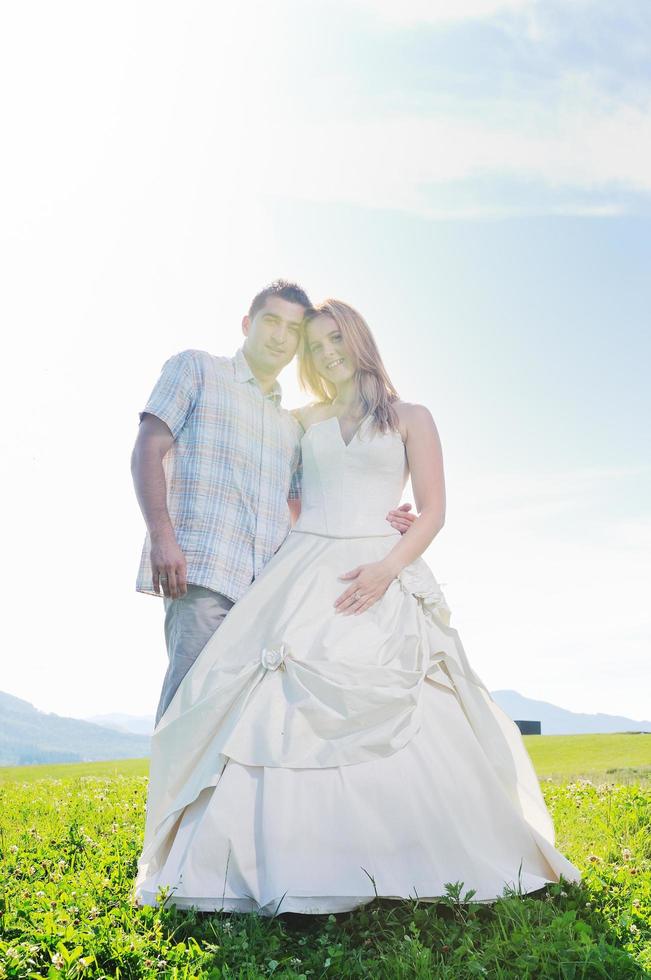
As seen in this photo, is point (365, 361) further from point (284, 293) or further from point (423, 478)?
point (423, 478)

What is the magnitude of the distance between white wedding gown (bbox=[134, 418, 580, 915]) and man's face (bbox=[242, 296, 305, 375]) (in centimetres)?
100

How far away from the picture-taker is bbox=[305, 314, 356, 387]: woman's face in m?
5.90

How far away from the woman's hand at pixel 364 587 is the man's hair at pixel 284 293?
202 cm

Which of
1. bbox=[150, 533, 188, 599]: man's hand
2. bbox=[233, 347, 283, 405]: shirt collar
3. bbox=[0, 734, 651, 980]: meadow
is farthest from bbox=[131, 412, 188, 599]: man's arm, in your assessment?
bbox=[0, 734, 651, 980]: meadow

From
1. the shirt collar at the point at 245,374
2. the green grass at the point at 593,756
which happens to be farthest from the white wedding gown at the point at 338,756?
the green grass at the point at 593,756

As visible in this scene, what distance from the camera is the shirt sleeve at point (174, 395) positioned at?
226 inches

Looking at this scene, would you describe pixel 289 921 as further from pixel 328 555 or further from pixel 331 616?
pixel 328 555

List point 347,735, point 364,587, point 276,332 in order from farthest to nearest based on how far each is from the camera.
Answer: point 276,332, point 364,587, point 347,735

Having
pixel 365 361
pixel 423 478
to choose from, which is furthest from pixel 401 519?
pixel 365 361

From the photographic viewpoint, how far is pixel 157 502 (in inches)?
217

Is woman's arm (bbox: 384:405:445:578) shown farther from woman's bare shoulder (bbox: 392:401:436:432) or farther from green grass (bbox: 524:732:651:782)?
green grass (bbox: 524:732:651:782)

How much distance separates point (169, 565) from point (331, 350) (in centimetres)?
186

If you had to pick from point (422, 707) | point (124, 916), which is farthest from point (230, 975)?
point (422, 707)

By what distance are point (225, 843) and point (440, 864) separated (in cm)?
114
